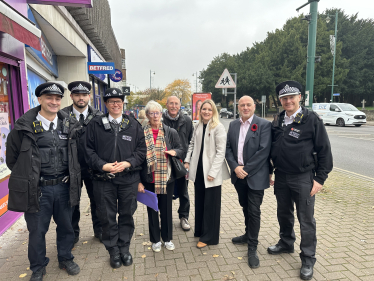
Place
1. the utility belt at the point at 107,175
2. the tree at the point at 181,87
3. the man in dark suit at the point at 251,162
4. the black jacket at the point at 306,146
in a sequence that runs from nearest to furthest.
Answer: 1. the black jacket at the point at 306,146
2. the utility belt at the point at 107,175
3. the man in dark suit at the point at 251,162
4. the tree at the point at 181,87

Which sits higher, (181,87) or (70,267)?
(181,87)

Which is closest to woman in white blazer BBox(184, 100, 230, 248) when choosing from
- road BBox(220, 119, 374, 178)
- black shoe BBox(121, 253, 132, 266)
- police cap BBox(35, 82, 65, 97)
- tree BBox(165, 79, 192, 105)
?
black shoe BBox(121, 253, 132, 266)

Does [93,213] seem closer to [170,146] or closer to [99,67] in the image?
[170,146]

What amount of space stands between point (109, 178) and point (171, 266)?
1.27 m

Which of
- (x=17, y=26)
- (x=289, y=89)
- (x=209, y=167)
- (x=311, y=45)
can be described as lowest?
(x=209, y=167)

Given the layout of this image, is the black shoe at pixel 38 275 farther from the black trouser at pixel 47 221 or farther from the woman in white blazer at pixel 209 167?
the woman in white blazer at pixel 209 167

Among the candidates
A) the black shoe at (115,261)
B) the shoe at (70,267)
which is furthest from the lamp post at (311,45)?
the shoe at (70,267)

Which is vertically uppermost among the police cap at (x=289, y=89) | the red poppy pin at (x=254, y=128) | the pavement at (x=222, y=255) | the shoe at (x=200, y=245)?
the police cap at (x=289, y=89)

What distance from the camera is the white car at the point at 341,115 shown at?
1969cm

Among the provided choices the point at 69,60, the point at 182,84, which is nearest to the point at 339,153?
the point at 69,60

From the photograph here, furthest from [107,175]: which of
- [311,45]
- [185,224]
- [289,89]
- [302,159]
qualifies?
[311,45]

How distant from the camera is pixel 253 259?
3.09 metres

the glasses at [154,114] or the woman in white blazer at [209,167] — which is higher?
the glasses at [154,114]

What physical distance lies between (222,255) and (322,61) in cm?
4066
